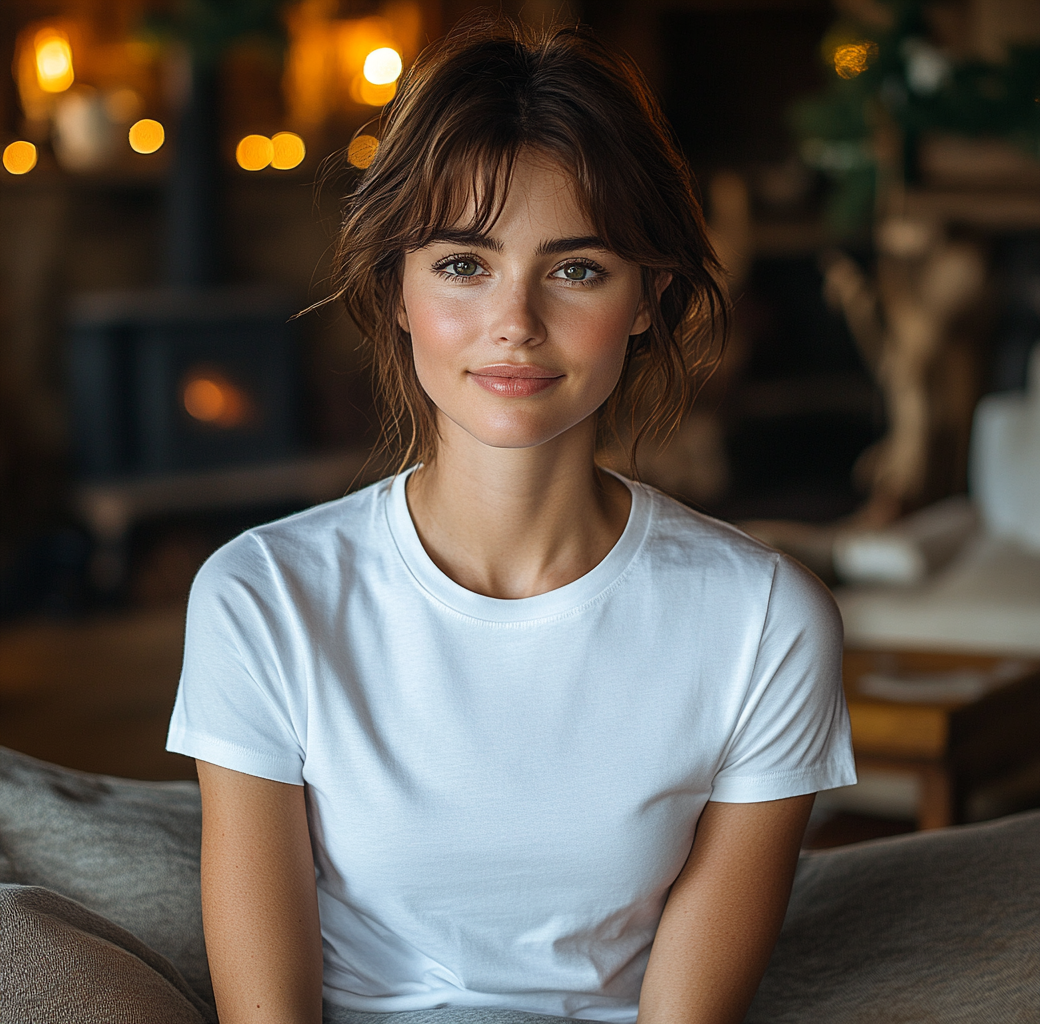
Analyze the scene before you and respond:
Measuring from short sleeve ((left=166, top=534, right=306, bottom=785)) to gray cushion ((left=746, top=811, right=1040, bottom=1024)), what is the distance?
484mm

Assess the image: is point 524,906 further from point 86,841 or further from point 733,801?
point 86,841

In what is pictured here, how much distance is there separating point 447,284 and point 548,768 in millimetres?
384

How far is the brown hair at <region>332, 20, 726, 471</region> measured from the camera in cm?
102

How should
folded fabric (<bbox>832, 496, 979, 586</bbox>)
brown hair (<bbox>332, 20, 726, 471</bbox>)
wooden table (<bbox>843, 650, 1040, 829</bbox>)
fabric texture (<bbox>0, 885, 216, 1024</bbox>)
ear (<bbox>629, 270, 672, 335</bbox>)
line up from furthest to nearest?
folded fabric (<bbox>832, 496, 979, 586</bbox>) → wooden table (<bbox>843, 650, 1040, 829</bbox>) → ear (<bbox>629, 270, 672, 335</bbox>) → brown hair (<bbox>332, 20, 726, 471</bbox>) → fabric texture (<bbox>0, 885, 216, 1024</bbox>)

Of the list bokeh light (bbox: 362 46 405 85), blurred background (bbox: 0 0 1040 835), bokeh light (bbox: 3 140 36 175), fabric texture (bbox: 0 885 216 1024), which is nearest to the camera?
fabric texture (bbox: 0 885 216 1024)

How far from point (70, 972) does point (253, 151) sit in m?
4.96

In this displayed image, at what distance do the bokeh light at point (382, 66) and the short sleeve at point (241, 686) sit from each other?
468cm

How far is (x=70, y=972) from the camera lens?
0.94 metres

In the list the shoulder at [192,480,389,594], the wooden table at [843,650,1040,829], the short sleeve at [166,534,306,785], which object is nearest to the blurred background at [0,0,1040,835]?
the wooden table at [843,650,1040,829]

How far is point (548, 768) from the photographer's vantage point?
1.06 meters

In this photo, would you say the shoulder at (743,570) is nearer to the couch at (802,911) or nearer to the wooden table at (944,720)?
the couch at (802,911)

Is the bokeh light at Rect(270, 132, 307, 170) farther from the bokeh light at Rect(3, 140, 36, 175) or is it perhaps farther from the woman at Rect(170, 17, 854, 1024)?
the woman at Rect(170, 17, 854, 1024)

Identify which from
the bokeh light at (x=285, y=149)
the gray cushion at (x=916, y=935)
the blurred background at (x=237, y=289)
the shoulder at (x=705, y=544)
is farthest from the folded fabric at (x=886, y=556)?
the bokeh light at (x=285, y=149)

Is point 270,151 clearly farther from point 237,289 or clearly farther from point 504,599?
point 504,599
